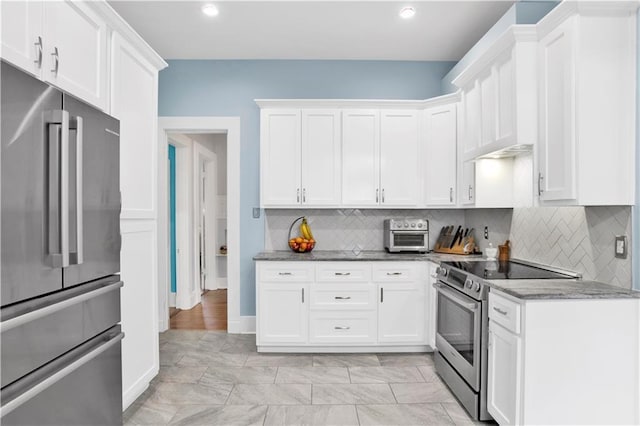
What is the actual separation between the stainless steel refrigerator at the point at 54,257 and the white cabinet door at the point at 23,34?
19 cm

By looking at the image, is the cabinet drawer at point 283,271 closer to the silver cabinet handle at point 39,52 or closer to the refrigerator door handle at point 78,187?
the refrigerator door handle at point 78,187

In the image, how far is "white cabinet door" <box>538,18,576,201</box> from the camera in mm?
2146

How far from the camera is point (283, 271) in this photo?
3557 millimetres

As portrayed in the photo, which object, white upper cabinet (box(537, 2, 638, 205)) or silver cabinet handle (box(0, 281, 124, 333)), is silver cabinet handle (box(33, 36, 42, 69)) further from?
white upper cabinet (box(537, 2, 638, 205))

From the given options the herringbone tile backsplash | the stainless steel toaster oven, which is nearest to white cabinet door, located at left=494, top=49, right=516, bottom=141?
the herringbone tile backsplash

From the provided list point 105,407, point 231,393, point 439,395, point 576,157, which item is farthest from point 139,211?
point 576,157

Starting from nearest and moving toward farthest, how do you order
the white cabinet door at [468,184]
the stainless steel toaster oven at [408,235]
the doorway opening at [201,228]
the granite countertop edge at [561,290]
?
1. the granite countertop edge at [561,290]
2. the white cabinet door at [468,184]
3. the stainless steel toaster oven at [408,235]
4. the doorway opening at [201,228]

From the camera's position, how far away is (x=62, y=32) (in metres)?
1.83

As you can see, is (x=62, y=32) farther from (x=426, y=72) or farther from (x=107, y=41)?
(x=426, y=72)

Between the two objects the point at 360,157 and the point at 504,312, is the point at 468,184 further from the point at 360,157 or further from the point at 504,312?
the point at 504,312

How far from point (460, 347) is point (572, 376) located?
2.55 ft

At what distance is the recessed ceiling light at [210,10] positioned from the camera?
123 inches

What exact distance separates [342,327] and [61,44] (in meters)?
2.94

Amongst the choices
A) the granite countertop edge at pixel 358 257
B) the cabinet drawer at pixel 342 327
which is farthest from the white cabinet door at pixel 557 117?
the cabinet drawer at pixel 342 327
